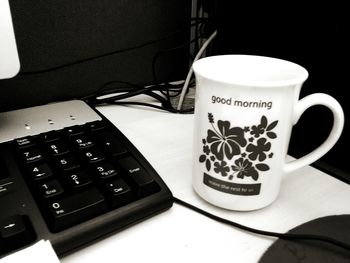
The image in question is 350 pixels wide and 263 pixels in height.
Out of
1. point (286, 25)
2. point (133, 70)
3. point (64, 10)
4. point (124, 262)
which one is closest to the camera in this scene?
point (124, 262)

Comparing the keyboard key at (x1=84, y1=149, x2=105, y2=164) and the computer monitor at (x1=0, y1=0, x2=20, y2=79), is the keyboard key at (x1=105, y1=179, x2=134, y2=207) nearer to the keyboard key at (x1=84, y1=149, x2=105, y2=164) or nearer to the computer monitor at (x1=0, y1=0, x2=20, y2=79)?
the keyboard key at (x1=84, y1=149, x2=105, y2=164)

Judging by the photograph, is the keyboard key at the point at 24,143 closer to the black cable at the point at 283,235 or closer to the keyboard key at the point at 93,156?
the keyboard key at the point at 93,156

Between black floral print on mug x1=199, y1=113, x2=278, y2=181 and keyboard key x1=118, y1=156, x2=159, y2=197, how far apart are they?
53 mm

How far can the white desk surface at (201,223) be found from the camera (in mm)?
251

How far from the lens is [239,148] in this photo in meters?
0.27

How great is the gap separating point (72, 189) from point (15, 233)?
54 mm

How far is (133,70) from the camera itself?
0.60m

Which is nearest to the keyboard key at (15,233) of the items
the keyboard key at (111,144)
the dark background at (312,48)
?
the keyboard key at (111,144)

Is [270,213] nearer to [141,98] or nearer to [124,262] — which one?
[124,262]

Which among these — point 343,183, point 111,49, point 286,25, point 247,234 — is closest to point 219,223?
point 247,234

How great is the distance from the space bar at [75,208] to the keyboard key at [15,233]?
0.02 m

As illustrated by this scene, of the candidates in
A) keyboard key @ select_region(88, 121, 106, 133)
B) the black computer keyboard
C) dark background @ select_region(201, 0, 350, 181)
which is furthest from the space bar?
dark background @ select_region(201, 0, 350, 181)

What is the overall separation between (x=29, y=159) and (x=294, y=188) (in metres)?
0.25

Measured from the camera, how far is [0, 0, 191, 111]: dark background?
1.60 ft
